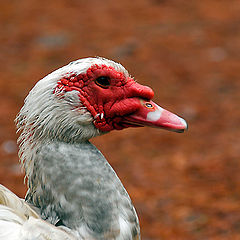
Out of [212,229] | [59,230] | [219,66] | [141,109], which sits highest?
[141,109]

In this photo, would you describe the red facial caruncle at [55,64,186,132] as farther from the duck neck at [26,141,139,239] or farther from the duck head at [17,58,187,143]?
the duck neck at [26,141,139,239]

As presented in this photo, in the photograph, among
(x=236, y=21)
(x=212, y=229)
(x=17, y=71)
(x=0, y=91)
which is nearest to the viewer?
(x=212, y=229)

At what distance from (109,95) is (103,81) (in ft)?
0.28

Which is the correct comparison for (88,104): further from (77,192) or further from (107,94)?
(77,192)

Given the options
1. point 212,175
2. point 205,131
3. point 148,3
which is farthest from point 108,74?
point 148,3

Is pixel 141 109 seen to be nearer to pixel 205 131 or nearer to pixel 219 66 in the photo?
pixel 205 131

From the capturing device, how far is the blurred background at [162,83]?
5.52m

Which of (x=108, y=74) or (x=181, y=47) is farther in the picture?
(x=181, y=47)

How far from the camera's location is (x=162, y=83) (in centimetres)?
821

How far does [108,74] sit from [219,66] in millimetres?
5973

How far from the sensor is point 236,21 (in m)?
10.1

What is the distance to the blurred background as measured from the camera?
18.1 ft

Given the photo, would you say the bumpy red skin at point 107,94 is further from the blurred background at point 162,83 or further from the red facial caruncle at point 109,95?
the blurred background at point 162,83

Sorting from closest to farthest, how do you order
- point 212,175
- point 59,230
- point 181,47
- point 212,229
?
point 59,230, point 212,229, point 212,175, point 181,47
